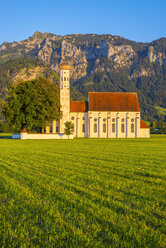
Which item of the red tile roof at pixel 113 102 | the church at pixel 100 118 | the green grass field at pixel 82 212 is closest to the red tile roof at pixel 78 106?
the church at pixel 100 118

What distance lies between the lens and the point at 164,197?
792 centimetres

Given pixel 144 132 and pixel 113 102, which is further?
pixel 113 102

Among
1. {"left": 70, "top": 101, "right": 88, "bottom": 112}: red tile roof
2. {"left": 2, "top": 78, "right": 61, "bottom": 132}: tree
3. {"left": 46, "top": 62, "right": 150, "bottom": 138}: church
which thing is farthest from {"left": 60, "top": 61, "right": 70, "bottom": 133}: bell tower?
{"left": 2, "top": 78, "right": 61, "bottom": 132}: tree

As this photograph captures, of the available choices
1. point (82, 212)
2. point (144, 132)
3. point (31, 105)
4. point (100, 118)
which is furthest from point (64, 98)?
point (82, 212)

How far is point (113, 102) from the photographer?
273ft

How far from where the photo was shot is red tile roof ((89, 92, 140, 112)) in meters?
81.6

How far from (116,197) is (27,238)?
11.5 feet

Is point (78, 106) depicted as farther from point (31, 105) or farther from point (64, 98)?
point (31, 105)

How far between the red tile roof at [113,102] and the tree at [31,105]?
57.0 feet

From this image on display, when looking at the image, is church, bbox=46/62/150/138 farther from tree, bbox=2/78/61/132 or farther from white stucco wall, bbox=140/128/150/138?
tree, bbox=2/78/61/132

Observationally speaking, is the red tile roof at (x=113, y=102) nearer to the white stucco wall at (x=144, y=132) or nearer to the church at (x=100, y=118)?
the church at (x=100, y=118)

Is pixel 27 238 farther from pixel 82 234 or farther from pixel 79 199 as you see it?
pixel 79 199

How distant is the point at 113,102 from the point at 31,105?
106 ft

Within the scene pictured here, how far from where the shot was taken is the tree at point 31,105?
194ft
